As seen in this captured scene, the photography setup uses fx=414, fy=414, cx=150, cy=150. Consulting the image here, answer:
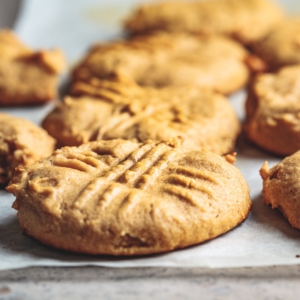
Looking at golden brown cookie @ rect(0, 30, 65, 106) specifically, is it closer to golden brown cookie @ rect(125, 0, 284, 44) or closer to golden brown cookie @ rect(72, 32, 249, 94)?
golden brown cookie @ rect(72, 32, 249, 94)

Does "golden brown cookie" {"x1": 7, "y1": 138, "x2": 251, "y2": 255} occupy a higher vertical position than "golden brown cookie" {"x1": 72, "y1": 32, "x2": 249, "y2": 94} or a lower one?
lower

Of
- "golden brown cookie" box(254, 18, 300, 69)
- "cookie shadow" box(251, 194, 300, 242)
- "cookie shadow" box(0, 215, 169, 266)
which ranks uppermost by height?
"golden brown cookie" box(254, 18, 300, 69)

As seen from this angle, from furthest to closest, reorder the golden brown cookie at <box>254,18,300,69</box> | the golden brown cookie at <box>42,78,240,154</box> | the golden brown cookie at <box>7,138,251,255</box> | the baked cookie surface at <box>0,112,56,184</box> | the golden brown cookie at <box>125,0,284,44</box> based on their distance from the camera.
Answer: the golden brown cookie at <box>125,0,284,44</box>, the golden brown cookie at <box>254,18,300,69</box>, the golden brown cookie at <box>42,78,240,154</box>, the baked cookie surface at <box>0,112,56,184</box>, the golden brown cookie at <box>7,138,251,255</box>

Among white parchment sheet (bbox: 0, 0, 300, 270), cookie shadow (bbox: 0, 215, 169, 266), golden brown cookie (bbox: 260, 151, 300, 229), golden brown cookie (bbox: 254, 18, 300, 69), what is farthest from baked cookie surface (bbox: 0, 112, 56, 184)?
golden brown cookie (bbox: 254, 18, 300, 69)

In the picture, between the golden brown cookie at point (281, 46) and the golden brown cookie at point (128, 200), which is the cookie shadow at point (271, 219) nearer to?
the golden brown cookie at point (128, 200)

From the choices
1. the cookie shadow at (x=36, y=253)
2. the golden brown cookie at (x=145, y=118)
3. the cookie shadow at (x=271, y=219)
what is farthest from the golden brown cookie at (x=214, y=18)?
the cookie shadow at (x=36, y=253)

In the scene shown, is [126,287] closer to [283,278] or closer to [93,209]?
[93,209]
